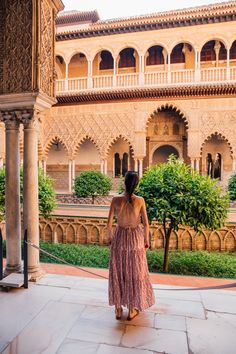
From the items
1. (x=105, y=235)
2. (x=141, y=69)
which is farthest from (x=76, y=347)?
(x=141, y=69)

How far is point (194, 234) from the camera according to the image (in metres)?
7.43

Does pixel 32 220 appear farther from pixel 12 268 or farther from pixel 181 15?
pixel 181 15

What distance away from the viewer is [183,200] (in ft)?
18.4

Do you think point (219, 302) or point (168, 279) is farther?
point (168, 279)

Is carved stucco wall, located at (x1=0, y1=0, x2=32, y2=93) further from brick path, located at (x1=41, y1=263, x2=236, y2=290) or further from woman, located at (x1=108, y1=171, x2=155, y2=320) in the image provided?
brick path, located at (x1=41, y1=263, x2=236, y2=290)

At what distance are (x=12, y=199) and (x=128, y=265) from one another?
6.50ft

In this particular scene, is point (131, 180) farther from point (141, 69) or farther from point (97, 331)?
point (141, 69)

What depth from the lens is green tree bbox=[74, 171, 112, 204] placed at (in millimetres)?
Result: 11812

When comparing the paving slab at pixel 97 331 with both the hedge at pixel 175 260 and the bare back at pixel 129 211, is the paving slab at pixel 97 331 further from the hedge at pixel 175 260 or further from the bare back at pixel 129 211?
the hedge at pixel 175 260

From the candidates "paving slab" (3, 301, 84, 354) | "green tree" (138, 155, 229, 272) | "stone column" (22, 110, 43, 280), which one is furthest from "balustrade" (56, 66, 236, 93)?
"paving slab" (3, 301, 84, 354)

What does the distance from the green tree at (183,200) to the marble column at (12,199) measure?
283 centimetres

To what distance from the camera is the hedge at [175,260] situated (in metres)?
6.12

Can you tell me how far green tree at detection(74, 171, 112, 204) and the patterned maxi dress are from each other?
30.4 ft

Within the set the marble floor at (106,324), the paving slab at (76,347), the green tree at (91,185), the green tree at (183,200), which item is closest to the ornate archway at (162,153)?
the green tree at (91,185)
